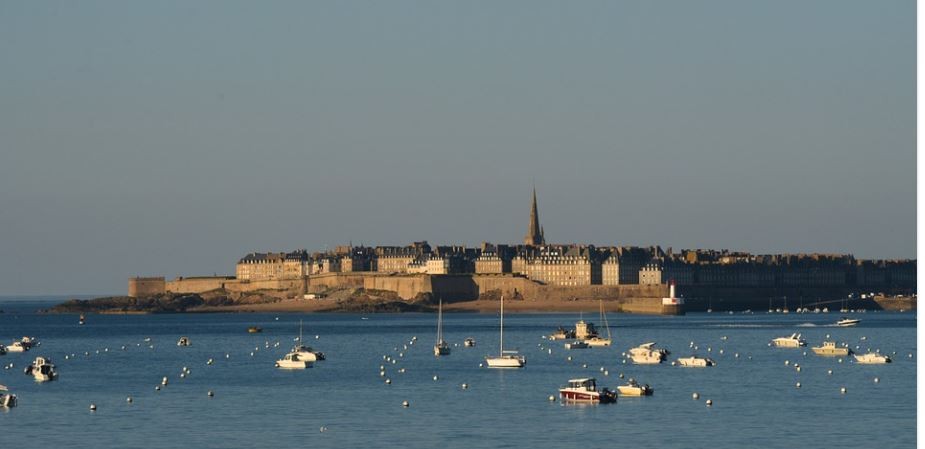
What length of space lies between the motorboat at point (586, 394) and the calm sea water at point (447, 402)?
23.2 inches

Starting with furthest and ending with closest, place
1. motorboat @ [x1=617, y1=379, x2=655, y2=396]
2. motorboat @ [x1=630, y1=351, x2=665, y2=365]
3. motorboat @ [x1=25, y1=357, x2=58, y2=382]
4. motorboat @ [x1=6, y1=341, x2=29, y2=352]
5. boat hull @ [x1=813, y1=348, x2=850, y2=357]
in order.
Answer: motorboat @ [x1=6, y1=341, x2=29, y2=352]
boat hull @ [x1=813, y1=348, x2=850, y2=357]
motorboat @ [x1=630, y1=351, x2=665, y2=365]
motorboat @ [x1=25, y1=357, x2=58, y2=382]
motorboat @ [x1=617, y1=379, x2=655, y2=396]

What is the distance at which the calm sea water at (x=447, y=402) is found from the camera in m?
47.3

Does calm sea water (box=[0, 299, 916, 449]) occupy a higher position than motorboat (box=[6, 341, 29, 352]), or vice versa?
motorboat (box=[6, 341, 29, 352])

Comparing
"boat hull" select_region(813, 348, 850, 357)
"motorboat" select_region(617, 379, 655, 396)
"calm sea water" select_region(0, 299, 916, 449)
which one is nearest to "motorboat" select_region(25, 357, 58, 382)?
"calm sea water" select_region(0, 299, 916, 449)

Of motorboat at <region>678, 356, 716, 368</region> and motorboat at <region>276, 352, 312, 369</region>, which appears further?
motorboat at <region>276, 352, 312, 369</region>

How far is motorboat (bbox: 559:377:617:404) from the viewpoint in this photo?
56438mm

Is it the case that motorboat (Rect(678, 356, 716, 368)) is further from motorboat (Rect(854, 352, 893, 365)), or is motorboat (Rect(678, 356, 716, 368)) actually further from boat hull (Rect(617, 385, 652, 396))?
boat hull (Rect(617, 385, 652, 396))

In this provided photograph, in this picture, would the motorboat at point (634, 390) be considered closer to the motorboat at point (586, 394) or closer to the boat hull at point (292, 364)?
the motorboat at point (586, 394)

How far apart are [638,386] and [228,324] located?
321 ft

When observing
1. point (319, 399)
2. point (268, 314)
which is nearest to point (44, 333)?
point (268, 314)

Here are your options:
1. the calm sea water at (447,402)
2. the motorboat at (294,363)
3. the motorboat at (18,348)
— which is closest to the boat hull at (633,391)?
the calm sea water at (447,402)

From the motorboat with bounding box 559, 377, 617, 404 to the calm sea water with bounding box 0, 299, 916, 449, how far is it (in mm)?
588

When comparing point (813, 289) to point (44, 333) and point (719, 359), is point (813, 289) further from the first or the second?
point (719, 359)

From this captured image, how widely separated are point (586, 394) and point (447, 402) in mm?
4696
